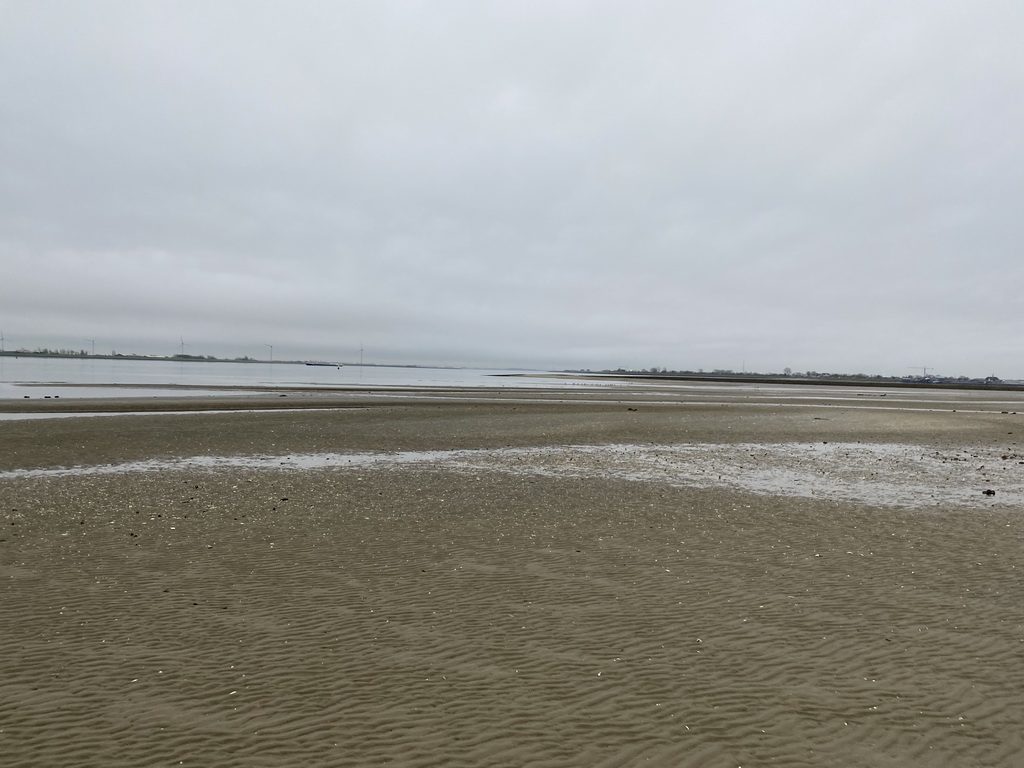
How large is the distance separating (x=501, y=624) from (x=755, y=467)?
44.6 feet

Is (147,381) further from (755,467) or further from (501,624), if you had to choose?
(501,624)

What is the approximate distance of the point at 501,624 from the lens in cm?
679

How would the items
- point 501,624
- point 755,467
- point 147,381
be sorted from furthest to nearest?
point 147,381
point 755,467
point 501,624

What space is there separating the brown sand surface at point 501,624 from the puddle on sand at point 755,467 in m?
0.47

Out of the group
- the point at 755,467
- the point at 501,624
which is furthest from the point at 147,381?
the point at 501,624

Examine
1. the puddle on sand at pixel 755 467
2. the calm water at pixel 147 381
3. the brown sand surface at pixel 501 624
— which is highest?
the calm water at pixel 147 381

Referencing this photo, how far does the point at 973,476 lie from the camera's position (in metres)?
17.2

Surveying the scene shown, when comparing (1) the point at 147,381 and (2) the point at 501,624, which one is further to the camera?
(1) the point at 147,381

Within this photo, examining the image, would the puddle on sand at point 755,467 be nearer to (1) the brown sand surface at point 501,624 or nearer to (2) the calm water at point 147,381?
(1) the brown sand surface at point 501,624

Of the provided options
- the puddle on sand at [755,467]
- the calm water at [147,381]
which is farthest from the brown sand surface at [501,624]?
the calm water at [147,381]

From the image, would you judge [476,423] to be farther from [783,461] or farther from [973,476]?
[973,476]

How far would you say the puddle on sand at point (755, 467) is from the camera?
48.5 feet

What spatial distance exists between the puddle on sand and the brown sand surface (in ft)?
1.53

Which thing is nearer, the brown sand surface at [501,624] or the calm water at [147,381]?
the brown sand surface at [501,624]
